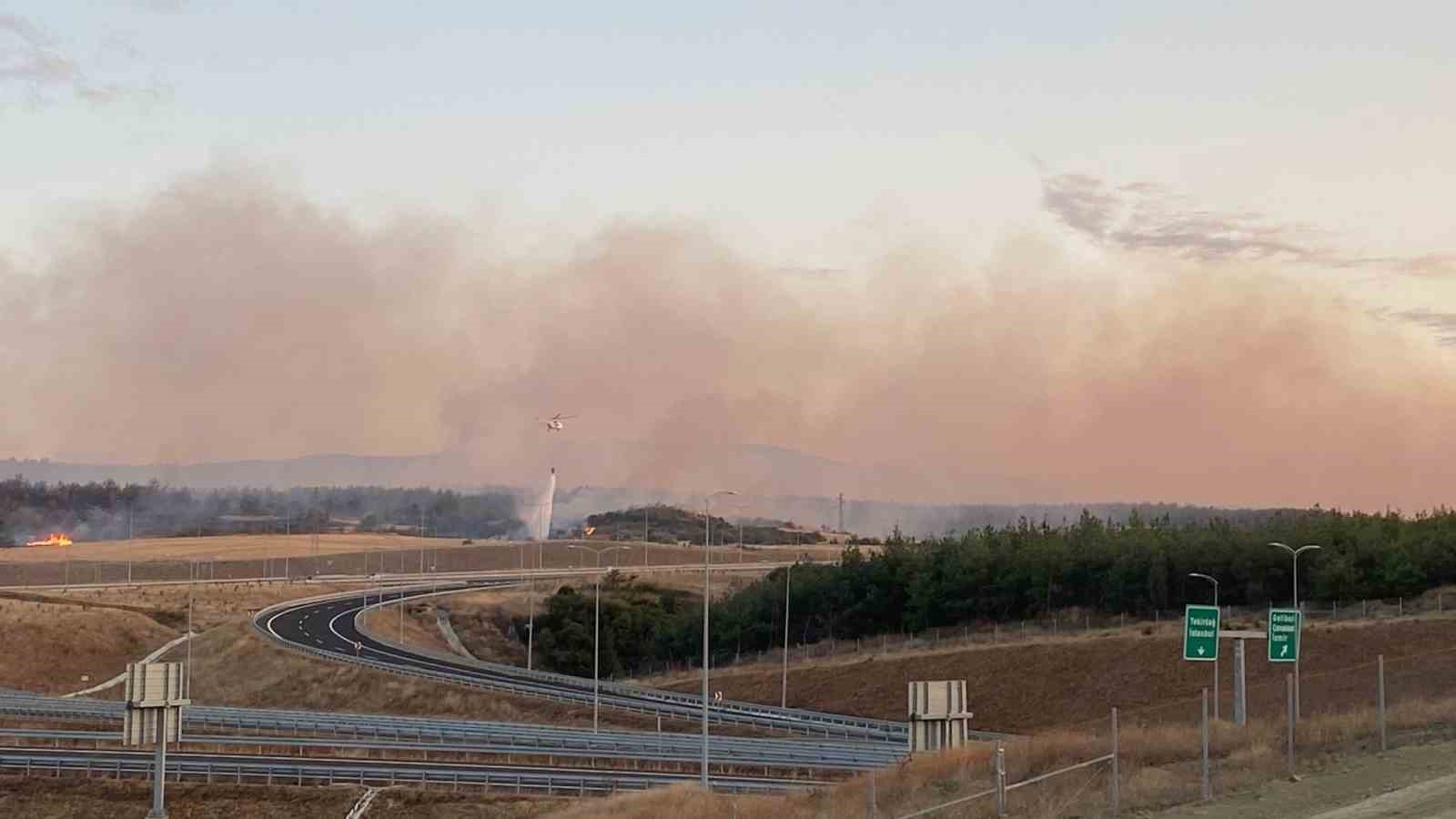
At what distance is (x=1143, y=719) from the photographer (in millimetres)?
49406

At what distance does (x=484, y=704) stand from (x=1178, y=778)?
228 ft

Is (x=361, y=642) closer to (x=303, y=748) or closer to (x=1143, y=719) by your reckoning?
(x=303, y=748)

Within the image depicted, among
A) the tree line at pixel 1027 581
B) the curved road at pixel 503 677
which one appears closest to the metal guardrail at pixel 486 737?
the curved road at pixel 503 677

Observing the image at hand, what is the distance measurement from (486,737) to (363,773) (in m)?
11.6

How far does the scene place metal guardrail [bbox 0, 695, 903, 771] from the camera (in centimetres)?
6662

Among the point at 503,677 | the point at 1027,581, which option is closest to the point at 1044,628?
the point at 1027,581

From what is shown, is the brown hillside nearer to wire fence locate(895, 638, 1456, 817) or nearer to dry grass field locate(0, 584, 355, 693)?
wire fence locate(895, 638, 1456, 817)

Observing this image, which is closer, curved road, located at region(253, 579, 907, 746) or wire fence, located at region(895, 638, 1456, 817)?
wire fence, located at region(895, 638, 1456, 817)

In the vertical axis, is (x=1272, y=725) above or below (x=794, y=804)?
above

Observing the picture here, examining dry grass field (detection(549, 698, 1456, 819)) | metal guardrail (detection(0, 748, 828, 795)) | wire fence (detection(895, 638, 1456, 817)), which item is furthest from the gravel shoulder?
metal guardrail (detection(0, 748, 828, 795))

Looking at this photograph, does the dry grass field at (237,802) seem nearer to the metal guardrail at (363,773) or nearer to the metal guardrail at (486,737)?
the metal guardrail at (363,773)

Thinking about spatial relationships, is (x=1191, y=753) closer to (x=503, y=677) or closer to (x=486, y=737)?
(x=486, y=737)

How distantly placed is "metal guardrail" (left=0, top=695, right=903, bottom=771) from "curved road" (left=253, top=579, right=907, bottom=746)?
6.39 metres

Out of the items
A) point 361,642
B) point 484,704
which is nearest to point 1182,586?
point 484,704
